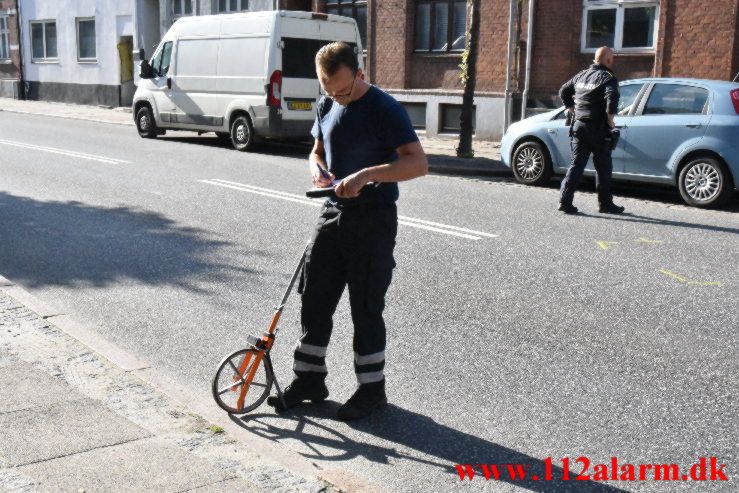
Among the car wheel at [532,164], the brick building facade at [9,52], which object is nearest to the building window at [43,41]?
the brick building facade at [9,52]

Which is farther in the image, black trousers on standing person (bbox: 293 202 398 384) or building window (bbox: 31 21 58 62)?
building window (bbox: 31 21 58 62)

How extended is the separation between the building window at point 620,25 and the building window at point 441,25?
3.39 meters

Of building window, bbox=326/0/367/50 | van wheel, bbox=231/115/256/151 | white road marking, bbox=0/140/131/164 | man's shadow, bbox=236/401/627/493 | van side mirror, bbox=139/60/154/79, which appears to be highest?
building window, bbox=326/0/367/50

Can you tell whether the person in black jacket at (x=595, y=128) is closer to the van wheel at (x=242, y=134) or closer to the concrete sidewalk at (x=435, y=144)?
the concrete sidewalk at (x=435, y=144)

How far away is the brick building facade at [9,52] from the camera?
36.4 m

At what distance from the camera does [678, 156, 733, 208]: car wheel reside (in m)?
11.3

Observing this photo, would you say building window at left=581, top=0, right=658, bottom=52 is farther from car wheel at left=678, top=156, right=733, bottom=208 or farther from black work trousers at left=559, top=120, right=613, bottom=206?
black work trousers at left=559, top=120, right=613, bottom=206

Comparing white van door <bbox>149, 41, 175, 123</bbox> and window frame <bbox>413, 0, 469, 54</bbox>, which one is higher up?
window frame <bbox>413, 0, 469, 54</bbox>

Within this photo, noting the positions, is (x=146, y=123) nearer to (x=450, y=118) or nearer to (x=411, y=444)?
(x=450, y=118)

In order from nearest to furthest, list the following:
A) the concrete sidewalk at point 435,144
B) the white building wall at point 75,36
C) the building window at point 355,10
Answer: the concrete sidewalk at point 435,144
the building window at point 355,10
the white building wall at point 75,36

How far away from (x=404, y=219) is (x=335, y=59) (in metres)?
6.04

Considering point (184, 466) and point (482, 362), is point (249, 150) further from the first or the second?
point (184, 466)

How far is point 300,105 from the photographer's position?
17406mm

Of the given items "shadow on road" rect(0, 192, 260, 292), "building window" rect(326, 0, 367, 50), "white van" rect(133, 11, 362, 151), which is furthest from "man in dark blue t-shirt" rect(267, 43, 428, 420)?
"building window" rect(326, 0, 367, 50)
